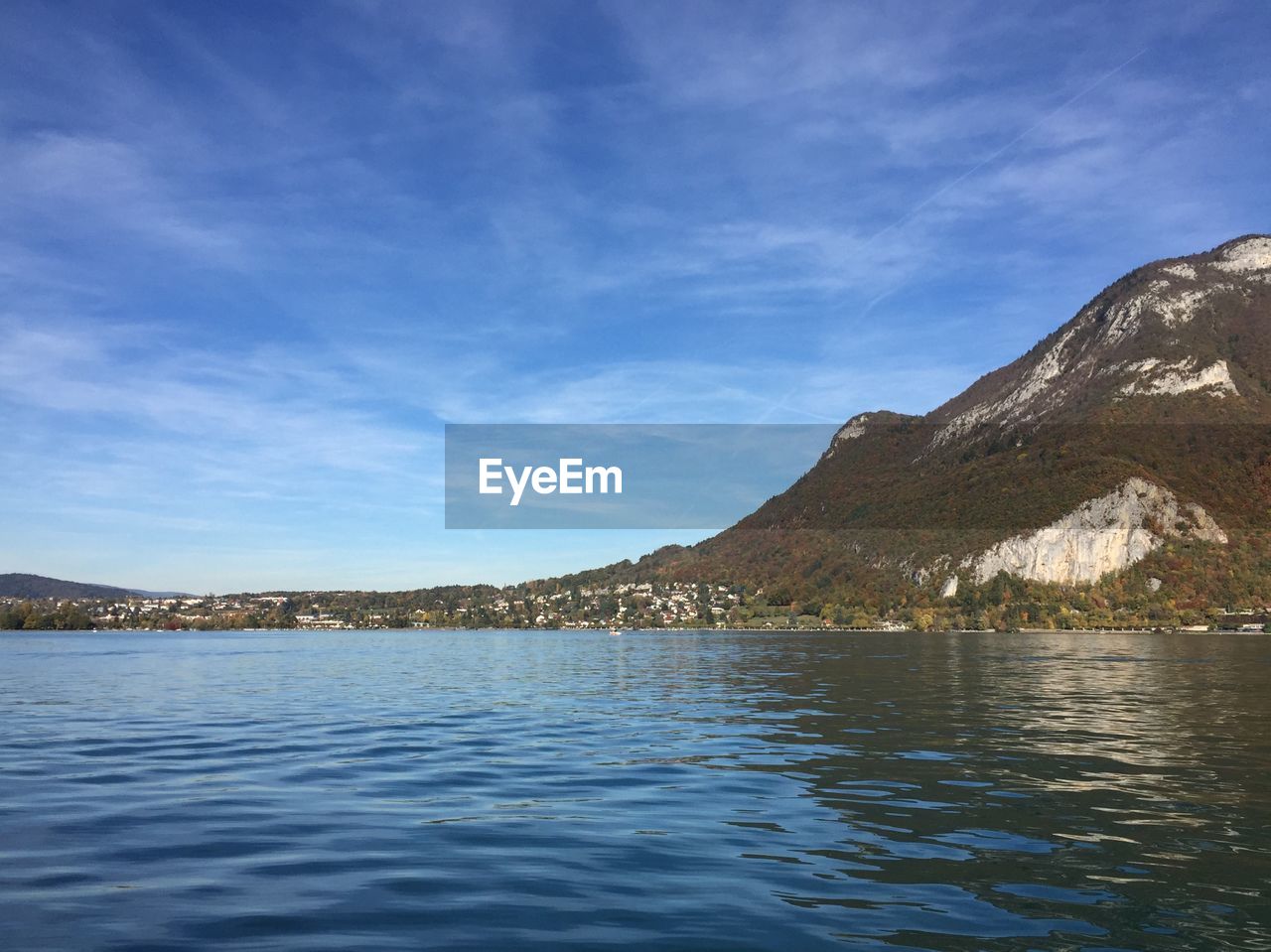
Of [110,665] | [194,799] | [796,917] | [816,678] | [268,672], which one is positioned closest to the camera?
[796,917]

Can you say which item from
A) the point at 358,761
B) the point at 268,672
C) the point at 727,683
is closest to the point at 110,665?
the point at 268,672

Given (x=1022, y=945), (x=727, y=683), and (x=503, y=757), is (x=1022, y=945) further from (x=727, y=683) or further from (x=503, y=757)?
(x=727, y=683)

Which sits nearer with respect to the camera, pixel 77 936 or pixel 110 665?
pixel 77 936

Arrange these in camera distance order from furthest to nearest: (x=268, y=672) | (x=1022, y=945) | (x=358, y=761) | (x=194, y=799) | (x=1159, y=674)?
(x=268, y=672) → (x=1159, y=674) → (x=358, y=761) → (x=194, y=799) → (x=1022, y=945)

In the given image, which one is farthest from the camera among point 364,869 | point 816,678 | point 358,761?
point 816,678

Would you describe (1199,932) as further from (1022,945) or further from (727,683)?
(727,683)

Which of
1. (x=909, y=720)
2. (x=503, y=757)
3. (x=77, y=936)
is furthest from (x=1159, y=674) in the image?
(x=77, y=936)
